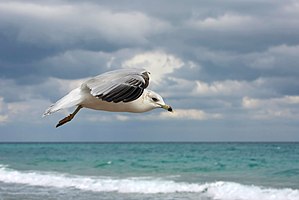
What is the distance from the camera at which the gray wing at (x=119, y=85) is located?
10.8ft

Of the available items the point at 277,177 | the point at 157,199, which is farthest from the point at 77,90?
the point at 277,177

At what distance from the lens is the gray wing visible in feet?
10.8

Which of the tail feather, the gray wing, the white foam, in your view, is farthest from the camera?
the white foam

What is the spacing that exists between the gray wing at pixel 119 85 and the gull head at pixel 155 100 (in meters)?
0.07

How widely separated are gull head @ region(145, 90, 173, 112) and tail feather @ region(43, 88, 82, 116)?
1.46 ft

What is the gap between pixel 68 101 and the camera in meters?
3.79

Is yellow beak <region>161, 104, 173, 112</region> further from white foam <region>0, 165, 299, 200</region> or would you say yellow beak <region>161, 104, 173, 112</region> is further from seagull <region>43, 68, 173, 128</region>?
white foam <region>0, 165, 299, 200</region>

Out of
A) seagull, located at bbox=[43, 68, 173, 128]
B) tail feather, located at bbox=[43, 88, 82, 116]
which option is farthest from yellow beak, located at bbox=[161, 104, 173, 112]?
tail feather, located at bbox=[43, 88, 82, 116]

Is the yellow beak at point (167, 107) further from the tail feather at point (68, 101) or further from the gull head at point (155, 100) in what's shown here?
the tail feather at point (68, 101)

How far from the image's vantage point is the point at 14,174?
21.7 m

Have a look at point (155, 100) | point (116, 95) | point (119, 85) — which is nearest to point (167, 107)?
point (155, 100)

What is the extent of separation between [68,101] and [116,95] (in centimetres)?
62

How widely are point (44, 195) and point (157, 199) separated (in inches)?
116

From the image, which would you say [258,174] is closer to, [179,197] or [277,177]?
[277,177]
